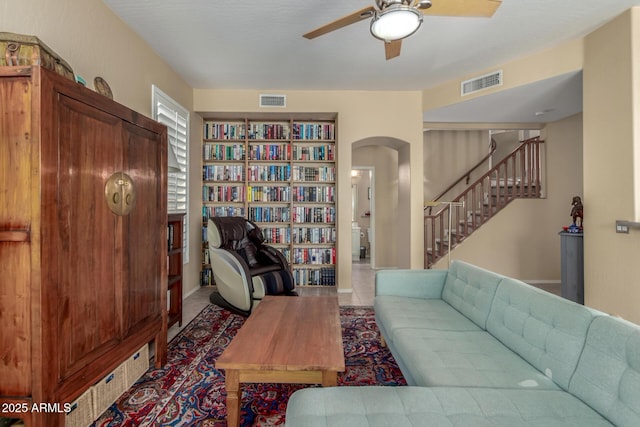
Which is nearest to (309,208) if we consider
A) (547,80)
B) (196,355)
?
(196,355)

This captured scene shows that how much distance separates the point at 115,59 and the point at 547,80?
4372 mm

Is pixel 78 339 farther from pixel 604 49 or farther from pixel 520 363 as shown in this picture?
pixel 604 49

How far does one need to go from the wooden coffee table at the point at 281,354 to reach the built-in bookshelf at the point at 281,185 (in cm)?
253

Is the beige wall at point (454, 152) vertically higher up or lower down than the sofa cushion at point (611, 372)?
higher up

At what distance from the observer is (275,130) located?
4.56 meters

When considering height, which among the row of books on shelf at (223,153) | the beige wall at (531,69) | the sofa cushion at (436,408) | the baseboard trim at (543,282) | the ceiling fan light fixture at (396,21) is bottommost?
the baseboard trim at (543,282)

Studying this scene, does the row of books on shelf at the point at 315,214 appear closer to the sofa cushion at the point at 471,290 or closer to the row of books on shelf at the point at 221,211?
the row of books on shelf at the point at 221,211

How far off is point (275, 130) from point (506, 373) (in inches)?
159

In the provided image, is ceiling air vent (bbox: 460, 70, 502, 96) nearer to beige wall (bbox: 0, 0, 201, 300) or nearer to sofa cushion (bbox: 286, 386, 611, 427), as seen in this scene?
sofa cushion (bbox: 286, 386, 611, 427)

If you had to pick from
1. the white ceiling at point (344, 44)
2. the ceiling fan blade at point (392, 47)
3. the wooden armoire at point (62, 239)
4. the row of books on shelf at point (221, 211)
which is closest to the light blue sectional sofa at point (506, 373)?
the wooden armoire at point (62, 239)

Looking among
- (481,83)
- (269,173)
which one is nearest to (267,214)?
(269,173)

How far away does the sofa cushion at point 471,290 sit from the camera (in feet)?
6.46

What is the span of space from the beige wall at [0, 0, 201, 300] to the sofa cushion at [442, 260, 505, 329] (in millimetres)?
3269

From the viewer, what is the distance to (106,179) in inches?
65.9
